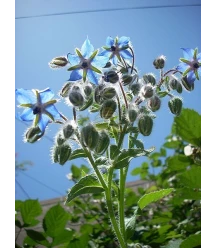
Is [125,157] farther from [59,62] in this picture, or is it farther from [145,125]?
[59,62]

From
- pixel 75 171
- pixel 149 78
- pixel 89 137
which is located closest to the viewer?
pixel 89 137

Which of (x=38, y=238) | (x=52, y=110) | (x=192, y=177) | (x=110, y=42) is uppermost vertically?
(x=110, y=42)

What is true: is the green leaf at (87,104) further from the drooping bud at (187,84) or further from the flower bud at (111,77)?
the drooping bud at (187,84)

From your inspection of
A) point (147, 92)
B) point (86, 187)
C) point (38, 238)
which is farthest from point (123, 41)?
point (38, 238)

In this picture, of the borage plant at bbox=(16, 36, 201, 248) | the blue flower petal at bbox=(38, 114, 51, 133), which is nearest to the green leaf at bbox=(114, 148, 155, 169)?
the borage plant at bbox=(16, 36, 201, 248)

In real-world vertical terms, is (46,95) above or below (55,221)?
above

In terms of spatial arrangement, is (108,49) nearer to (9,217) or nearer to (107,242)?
(9,217)
